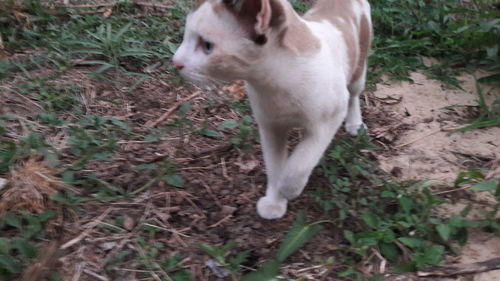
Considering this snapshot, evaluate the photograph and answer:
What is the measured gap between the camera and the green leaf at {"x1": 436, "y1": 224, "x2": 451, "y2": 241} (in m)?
1.93

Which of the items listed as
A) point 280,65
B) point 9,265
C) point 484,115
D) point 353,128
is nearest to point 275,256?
point 280,65

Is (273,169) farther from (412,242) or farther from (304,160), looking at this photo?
(412,242)

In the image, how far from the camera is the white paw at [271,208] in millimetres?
2150

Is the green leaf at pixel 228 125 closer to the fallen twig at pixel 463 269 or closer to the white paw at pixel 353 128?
the white paw at pixel 353 128

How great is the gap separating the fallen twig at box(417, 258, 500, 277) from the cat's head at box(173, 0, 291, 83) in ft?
3.34

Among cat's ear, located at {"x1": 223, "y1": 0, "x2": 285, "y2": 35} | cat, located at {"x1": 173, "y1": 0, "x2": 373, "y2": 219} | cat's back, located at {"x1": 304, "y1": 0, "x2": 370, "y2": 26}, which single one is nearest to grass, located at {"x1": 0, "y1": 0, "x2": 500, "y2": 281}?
cat, located at {"x1": 173, "y1": 0, "x2": 373, "y2": 219}

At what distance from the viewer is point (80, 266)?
1.83 metres

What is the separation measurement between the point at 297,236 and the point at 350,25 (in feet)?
3.66

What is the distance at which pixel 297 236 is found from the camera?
196 centimetres

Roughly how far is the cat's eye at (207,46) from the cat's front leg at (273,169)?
559 mm

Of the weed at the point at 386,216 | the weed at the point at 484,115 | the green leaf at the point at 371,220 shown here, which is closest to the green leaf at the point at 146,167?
the weed at the point at 386,216

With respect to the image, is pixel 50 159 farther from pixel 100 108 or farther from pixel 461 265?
pixel 461 265

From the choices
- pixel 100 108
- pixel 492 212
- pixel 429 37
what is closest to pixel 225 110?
pixel 100 108

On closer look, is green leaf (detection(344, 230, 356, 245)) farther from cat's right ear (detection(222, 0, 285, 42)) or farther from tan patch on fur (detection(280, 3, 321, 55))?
cat's right ear (detection(222, 0, 285, 42))
